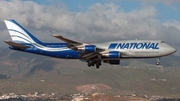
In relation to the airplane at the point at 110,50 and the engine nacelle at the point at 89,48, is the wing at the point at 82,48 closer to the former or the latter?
the airplane at the point at 110,50

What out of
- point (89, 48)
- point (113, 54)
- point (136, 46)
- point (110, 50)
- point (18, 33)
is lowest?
point (113, 54)

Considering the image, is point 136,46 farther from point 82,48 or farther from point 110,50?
point 82,48

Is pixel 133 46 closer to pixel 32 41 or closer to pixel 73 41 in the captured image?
pixel 73 41

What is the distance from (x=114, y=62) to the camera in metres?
95.2

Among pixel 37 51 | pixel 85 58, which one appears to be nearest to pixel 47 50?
pixel 37 51

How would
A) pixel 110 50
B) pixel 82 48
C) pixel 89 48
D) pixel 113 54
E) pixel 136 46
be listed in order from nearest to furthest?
pixel 89 48, pixel 82 48, pixel 113 54, pixel 136 46, pixel 110 50

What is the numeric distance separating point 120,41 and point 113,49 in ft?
11.9

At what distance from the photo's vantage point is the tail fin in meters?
101

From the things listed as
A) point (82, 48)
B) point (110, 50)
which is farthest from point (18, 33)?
point (110, 50)

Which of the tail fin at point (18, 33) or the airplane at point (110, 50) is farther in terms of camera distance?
the tail fin at point (18, 33)

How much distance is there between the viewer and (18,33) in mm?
102375

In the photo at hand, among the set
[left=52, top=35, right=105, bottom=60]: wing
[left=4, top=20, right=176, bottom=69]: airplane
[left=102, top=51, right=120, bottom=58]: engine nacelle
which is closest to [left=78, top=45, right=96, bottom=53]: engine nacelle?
[left=4, top=20, right=176, bottom=69]: airplane

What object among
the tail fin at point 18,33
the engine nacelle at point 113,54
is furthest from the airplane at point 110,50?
the tail fin at point 18,33

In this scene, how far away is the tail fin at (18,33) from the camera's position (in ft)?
333
